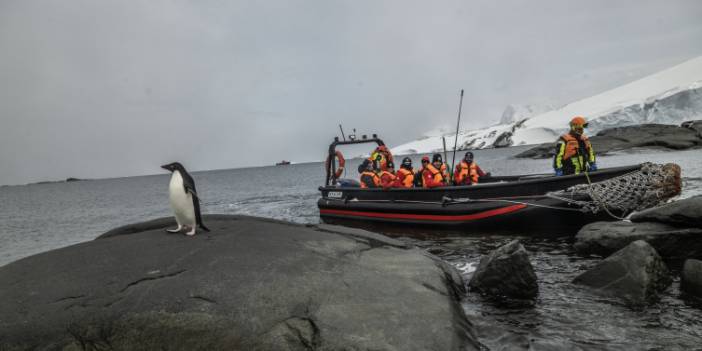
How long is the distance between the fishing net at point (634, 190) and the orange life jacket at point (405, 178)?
4927 millimetres

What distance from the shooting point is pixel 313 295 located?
3.59m

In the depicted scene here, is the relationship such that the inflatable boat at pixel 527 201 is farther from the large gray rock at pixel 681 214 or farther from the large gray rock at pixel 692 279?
the large gray rock at pixel 692 279

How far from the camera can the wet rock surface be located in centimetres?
4138

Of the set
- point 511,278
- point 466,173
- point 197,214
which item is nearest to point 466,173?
point 466,173

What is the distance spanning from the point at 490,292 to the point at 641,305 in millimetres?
1816

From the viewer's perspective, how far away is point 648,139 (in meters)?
45.5

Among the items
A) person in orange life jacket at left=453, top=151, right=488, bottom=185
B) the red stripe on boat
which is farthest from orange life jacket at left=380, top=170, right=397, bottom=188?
person in orange life jacket at left=453, top=151, right=488, bottom=185

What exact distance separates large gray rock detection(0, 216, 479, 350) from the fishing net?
5.76m

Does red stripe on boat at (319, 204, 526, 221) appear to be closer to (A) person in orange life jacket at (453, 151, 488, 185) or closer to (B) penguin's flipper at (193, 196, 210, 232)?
(A) person in orange life jacket at (453, 151, 488, 185)

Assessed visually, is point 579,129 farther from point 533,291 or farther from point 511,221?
point 533,291

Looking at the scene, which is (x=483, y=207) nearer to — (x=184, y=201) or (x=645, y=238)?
(x=645, y=238)

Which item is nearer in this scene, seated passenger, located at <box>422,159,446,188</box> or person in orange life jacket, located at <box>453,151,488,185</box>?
seated passenger, located at <box>422,159,446,188</box>

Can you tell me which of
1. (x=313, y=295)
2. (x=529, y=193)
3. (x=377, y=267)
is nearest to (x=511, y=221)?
(x=529, y=193)

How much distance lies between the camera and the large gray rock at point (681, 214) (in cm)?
632
